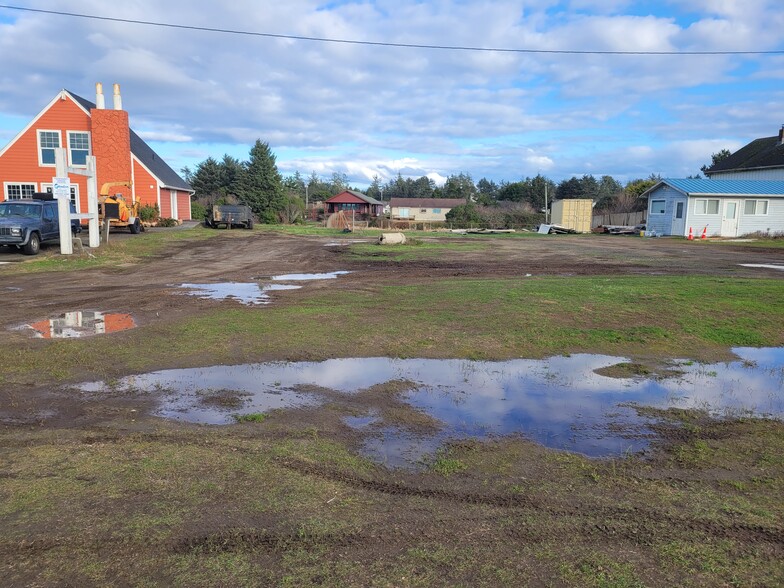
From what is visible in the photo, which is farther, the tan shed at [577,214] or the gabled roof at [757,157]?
the tan shed at [577,214]

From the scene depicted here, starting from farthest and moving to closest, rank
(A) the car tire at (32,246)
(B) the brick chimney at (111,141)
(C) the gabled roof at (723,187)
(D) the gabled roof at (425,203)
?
(D) the gabled roof at (425,203)
(C) the gabled roof at (723,187)
(B) the brick chimney at (111,141)
(A) the car tire at (32,246)

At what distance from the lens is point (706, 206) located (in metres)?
40.9

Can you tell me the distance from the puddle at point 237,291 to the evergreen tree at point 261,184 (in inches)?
1856

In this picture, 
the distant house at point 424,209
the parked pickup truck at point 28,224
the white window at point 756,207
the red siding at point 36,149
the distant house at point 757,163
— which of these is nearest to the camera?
the parked pickup truck at point 28,224

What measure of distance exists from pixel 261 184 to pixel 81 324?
55194 millimetres

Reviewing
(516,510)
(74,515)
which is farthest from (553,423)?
(74,515)

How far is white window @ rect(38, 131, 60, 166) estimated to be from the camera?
39812 millimetres

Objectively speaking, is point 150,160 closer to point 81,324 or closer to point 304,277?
point 304,277

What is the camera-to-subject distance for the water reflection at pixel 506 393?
5.47m

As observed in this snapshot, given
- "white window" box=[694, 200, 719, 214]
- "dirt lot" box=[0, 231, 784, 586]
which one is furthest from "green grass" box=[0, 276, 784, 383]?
"white window" box=[694, 200, 719, 214]

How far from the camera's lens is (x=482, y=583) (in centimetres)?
318

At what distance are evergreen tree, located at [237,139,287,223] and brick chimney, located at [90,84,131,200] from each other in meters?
21.2

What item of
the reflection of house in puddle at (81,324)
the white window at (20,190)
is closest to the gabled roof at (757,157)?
the reflection of house in puddle at (81,324)

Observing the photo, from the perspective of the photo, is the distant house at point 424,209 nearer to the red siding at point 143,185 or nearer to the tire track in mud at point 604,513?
the red siding at point 143,185
